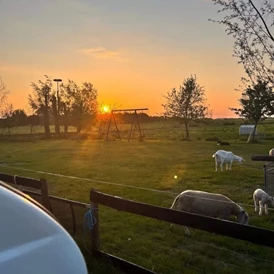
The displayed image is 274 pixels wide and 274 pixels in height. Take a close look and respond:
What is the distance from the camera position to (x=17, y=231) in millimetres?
1271

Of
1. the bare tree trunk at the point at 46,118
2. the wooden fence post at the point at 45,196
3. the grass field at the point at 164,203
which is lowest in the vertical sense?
the grass field at the point at 164,203

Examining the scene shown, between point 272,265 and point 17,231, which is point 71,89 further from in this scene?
point 17,231

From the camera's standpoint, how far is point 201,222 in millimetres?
3299

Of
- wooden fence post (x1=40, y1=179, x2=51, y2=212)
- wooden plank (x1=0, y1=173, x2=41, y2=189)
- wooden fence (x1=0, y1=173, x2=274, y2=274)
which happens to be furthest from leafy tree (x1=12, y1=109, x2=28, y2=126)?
wooden fence (x1=0, y1=173, x2=274, y2=274)

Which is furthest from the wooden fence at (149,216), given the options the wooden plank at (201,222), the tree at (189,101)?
the tree at (189,101)

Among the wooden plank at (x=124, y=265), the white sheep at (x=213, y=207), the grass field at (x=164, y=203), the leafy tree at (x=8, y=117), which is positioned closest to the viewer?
the wooden plank at (x=124, y=265)

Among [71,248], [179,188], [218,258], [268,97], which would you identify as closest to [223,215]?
[218,258]

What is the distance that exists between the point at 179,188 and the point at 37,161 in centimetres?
966

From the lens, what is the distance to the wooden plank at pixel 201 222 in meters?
2.87

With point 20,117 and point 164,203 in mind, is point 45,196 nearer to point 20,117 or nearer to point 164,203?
point 164,203

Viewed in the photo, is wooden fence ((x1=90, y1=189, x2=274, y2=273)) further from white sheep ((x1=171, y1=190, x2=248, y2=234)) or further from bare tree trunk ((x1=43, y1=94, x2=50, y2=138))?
bare tree trunk ((x1=43, y1=94, x2=50, y2=138))

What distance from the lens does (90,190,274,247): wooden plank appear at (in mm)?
2871

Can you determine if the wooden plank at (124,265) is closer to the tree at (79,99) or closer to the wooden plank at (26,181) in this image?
the wooden plank at (26,181)

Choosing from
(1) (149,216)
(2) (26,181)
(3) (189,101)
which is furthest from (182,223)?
(3) (189,101)
